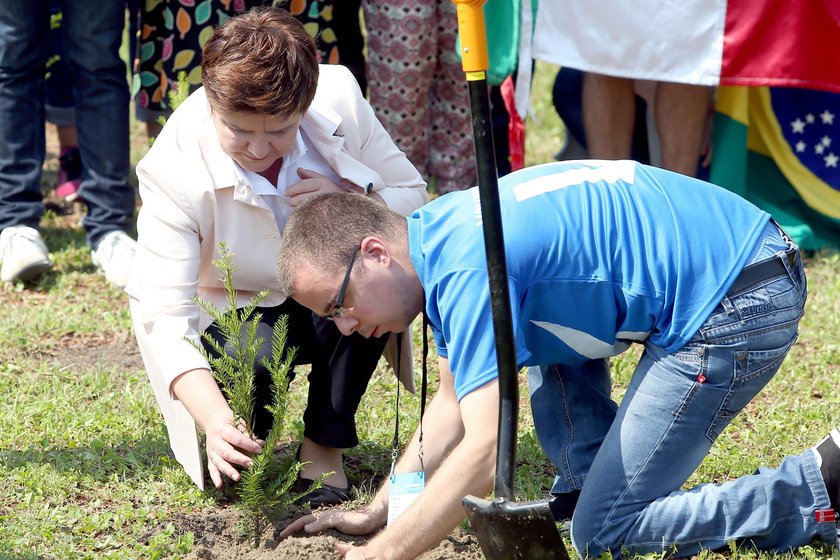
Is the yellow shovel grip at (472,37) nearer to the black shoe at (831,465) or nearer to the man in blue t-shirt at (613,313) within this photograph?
the man in blue t-shirt at (613,313)

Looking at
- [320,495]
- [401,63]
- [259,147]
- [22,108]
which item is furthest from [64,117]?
[320,495]

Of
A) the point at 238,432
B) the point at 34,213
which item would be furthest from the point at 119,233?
the point at 238,432

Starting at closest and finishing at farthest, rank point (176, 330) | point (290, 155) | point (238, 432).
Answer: point (238, 432)
point (176, 330)
point (290, 155)

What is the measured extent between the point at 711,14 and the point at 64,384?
10.2 feet

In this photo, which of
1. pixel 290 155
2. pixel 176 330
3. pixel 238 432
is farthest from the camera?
pixel 290 155

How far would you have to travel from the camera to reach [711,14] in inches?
192

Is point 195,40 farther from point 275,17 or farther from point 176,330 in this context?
point 176,330

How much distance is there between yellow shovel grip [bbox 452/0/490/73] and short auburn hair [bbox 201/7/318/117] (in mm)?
793

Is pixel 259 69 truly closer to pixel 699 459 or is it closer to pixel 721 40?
pixel 699 459

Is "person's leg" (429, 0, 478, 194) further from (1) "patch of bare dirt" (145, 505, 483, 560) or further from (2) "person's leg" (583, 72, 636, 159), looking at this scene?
(1) "patch of bare dirt" (145, 505, 483, 560)

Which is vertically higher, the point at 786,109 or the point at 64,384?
the point at 786,109

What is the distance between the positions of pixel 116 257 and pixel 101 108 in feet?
2.14

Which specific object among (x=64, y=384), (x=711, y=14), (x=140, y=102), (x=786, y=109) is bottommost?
(x=64, y=384)

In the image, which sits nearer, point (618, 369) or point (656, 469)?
point (656, 469)
